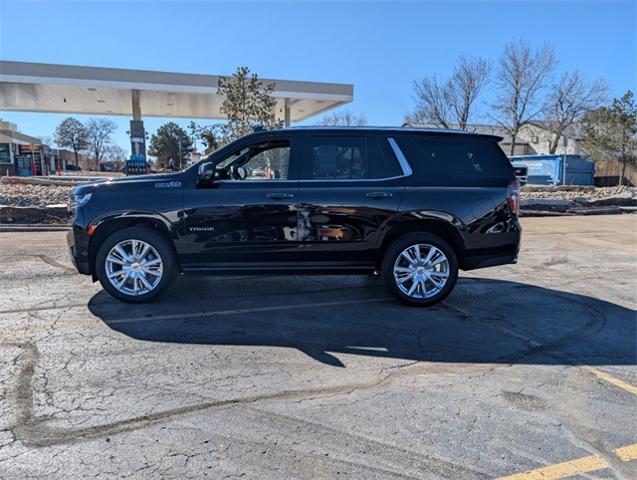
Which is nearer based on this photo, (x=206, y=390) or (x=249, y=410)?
(x=249, y=410)

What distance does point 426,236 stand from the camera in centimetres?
569

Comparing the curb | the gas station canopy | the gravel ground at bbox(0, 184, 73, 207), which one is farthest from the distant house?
the curb

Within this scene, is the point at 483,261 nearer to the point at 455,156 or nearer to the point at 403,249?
the point at 403,249

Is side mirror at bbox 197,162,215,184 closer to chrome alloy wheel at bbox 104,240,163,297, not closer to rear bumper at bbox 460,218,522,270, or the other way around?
chrome alloy wheel at bbox 104,240,163,297

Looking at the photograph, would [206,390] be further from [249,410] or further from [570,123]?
[570,123]

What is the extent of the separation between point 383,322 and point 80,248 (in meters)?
3.43

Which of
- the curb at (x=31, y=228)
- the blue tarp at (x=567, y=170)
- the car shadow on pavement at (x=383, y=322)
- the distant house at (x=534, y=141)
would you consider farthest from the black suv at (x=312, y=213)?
the distant house at (x=534, y=141)

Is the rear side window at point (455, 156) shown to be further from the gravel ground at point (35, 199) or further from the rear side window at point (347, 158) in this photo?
the gravel ground at point (35, 199)

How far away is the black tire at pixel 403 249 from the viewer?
18.6 feet

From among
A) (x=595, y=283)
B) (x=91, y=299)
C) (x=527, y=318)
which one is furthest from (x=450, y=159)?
(x=91, y=299)

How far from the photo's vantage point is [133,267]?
5.55 metres

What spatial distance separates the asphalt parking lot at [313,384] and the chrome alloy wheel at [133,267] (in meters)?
0.24

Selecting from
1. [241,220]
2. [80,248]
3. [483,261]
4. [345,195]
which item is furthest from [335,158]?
[80,248]

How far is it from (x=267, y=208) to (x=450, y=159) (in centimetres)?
222
